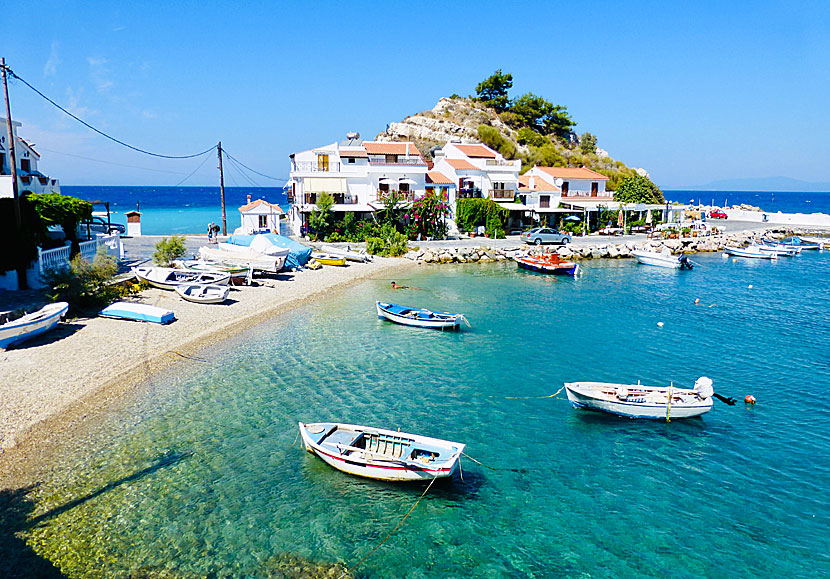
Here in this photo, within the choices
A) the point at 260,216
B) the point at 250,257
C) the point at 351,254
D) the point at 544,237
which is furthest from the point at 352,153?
the point at 544,237

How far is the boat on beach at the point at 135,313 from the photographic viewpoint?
990 inches

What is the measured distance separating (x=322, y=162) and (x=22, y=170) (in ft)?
89.4

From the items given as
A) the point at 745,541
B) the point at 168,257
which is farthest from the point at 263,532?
the point at 168,257

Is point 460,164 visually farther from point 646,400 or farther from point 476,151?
point 646,400

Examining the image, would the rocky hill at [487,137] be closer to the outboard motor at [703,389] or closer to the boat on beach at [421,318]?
the boat on beach at [421,318]

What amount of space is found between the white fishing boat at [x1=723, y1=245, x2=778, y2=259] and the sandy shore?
167ft

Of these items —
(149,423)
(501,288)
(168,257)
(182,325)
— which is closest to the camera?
(149,423)

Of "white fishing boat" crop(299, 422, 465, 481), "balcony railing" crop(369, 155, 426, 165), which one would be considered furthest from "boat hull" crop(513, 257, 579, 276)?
"white fishing boat" crop(299, 422, 465, 481)

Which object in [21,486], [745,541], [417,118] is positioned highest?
[417,118]

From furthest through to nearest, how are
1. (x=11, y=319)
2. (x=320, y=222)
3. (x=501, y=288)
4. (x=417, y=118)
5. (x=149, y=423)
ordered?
(x=417, y=118) → (x=320, y=222) → (x=501, y=288) → (x=11, y=319) → (x=149, y=423)

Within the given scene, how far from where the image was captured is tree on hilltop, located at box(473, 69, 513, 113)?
332ft

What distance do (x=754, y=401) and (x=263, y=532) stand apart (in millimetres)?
18460

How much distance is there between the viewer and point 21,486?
42.4 feet

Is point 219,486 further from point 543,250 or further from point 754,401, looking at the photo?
point 543,250
